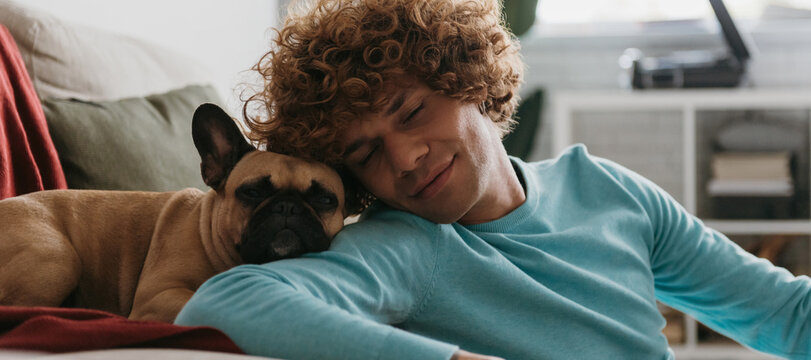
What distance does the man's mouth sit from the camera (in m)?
1.05

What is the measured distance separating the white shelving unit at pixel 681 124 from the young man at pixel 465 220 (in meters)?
1.95

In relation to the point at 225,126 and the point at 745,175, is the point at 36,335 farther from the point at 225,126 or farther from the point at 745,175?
the point at 745,175

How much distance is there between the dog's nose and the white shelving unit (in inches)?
85.3

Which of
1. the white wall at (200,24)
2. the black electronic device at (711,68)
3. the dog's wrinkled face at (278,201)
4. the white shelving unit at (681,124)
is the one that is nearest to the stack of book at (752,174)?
the white shelving unit at (681,124)

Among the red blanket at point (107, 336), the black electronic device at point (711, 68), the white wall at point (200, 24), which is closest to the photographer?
the red blanket at point (107, 336)

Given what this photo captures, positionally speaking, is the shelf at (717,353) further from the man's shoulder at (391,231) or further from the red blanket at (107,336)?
the red blanket at (107,336)

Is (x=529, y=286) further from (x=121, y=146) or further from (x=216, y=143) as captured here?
(x=121, y=146)

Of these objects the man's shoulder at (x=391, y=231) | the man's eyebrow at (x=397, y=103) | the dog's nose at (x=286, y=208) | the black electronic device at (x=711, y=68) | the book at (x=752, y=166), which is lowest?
the book at (x=752, y=166)

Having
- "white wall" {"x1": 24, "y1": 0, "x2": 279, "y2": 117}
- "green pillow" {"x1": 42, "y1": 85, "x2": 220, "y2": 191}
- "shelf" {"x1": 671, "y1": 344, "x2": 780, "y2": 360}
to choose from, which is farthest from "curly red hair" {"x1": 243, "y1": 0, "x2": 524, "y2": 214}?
"shelf" {"x1": 671, "y1": 344, "x2": 780, "y2": 360}

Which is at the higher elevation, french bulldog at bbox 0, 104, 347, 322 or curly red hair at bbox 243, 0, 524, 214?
curly red hair at bbox 243, 0, 524, 214

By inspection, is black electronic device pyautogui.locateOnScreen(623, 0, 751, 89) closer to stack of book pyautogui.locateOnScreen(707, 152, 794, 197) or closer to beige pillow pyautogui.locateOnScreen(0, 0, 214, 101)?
stack of book pyautogui.locateOnScreen(707, 152, 794, 197)

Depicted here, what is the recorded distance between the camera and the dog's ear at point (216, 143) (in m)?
1.24

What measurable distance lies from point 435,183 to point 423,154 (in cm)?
4

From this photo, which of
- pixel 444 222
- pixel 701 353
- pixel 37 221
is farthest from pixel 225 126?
pixel 701 353
